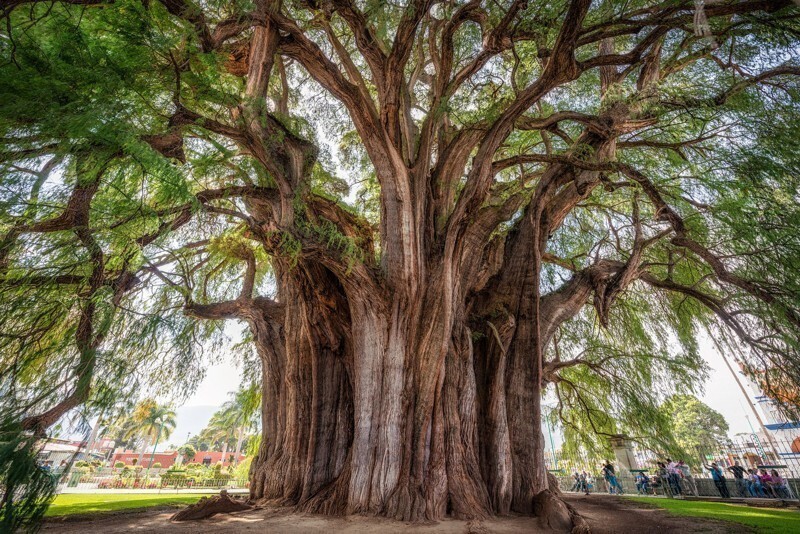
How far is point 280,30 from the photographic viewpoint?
13.4 ft

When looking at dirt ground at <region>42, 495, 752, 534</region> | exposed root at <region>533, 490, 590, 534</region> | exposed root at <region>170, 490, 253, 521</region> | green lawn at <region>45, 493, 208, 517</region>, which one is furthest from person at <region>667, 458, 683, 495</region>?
green lawn at <region>45, 493, 208, 517</region>

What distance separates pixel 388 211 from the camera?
496cm

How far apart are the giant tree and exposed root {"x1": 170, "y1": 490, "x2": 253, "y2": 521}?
68 cm

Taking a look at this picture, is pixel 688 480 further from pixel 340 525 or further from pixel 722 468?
pixel 340 525

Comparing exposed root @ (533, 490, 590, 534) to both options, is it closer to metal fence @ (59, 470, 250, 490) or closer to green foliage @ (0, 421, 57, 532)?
green foliage @ (0, 421, 57, 532)

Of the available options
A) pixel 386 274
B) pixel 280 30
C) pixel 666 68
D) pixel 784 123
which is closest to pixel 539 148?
pixel 666 68

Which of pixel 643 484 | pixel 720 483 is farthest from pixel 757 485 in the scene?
pixel 643 484

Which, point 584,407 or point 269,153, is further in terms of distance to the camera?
point 584,407

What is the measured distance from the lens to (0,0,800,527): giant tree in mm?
2488

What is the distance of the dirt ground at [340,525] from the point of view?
11.0ft

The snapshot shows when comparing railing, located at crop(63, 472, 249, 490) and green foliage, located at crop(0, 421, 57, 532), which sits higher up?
green foliage, located at crop(0, 421, 57, 532)

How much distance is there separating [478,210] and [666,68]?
9.79ft

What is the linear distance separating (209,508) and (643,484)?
1136 centimetres

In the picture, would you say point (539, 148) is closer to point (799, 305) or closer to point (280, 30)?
point (799, 305)
